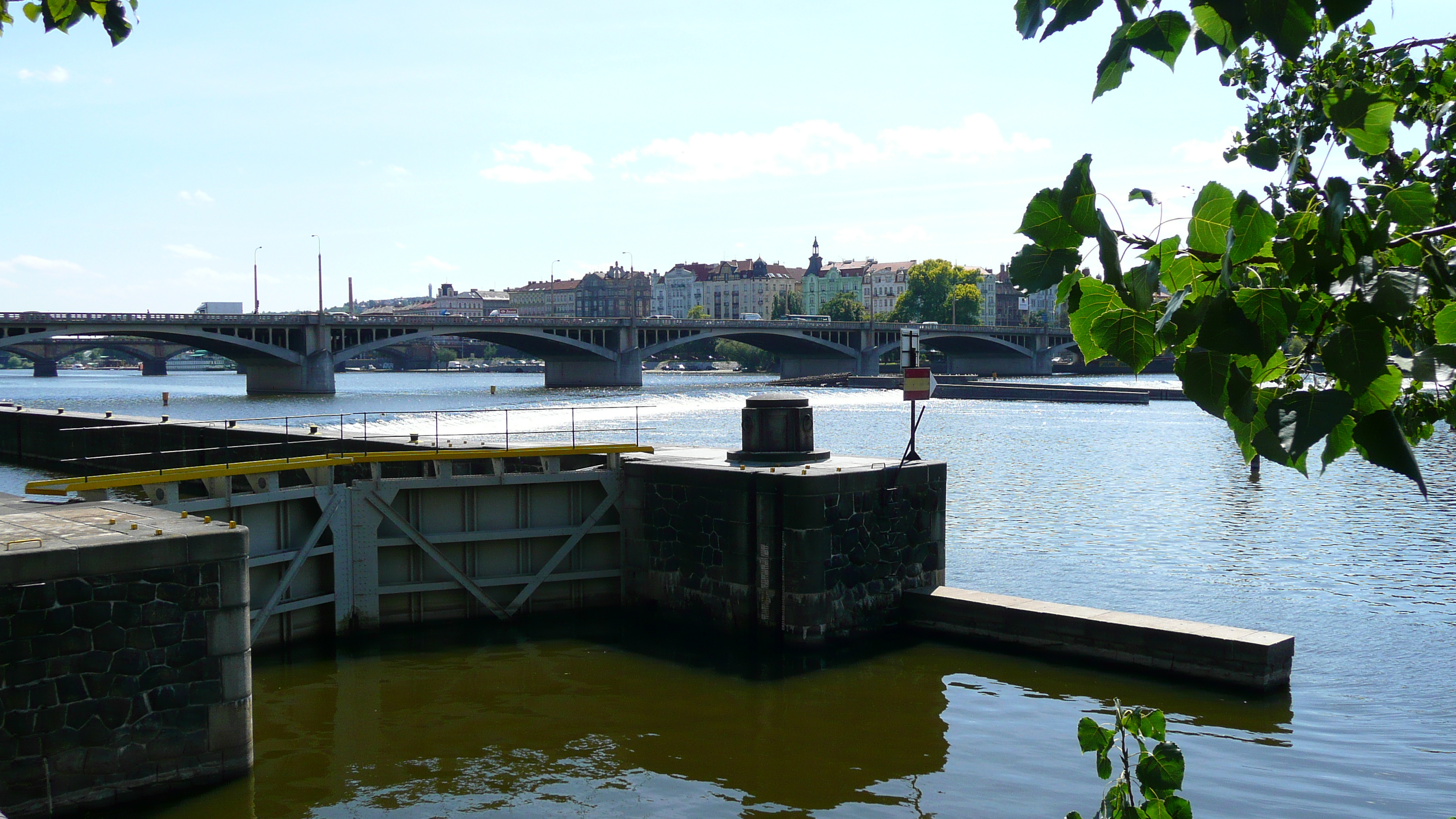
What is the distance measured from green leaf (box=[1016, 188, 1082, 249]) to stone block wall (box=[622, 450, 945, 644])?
14586 mm

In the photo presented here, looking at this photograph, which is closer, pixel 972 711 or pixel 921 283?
pixel 972 711

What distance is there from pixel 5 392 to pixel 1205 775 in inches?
4096

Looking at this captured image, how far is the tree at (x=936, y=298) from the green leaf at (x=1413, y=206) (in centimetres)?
15373

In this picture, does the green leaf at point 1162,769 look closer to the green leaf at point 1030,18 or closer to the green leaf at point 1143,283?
the green leaf at point 1143,283

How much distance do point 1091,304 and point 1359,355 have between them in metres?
0.39

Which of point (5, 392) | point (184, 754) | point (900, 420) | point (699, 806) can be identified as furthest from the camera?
point (5, 392)

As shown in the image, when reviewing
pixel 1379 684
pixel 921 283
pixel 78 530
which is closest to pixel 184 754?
pixel 78 530

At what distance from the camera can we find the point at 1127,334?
73.0 inches

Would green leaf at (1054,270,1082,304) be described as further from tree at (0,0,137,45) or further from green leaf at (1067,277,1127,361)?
tree at (0,0,137,45)

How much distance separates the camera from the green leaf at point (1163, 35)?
2031mm

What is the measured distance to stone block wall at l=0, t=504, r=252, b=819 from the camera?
32.7 feet

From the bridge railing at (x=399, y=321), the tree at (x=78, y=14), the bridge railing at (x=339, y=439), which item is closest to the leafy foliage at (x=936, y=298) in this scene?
the bridge railing at (x=399, y=321)

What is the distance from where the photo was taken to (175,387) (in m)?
106

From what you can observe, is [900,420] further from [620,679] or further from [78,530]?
[78,530]
